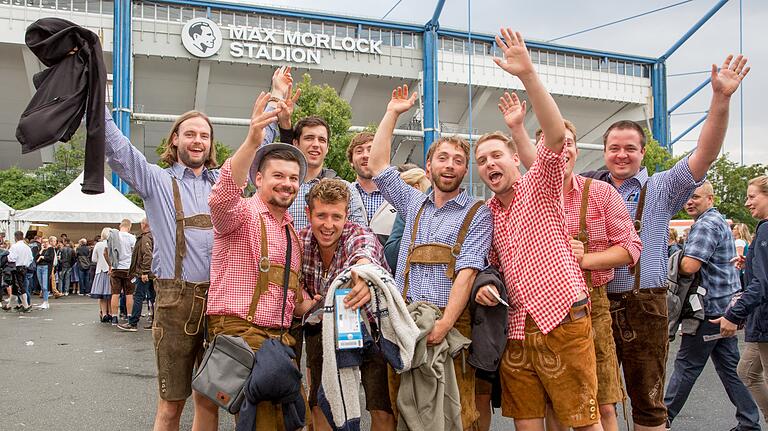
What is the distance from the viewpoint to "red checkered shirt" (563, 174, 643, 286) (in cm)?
324

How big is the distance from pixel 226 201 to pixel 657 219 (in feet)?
8.11

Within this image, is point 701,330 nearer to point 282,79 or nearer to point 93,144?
point 282,79

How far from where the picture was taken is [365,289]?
2934mm

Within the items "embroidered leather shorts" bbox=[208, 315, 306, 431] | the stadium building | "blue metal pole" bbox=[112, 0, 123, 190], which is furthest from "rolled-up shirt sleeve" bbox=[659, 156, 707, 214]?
"blue metal pole" bbox=[112, 0, 123, 190]

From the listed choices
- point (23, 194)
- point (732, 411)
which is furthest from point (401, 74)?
point (732, 411)

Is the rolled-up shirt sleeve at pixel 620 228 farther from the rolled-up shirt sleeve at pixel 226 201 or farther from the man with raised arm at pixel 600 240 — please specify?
the rolled-up shirt sleeve at pixel 226 201

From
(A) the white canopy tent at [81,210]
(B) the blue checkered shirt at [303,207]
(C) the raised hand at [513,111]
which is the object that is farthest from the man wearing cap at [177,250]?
(A) the white canopy tent at [81,210]

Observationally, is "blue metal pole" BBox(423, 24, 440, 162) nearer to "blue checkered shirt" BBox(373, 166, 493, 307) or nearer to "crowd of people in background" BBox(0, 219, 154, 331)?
"crowd of people in background" BBox(0, 219, 154, 331)

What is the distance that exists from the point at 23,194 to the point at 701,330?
108ft

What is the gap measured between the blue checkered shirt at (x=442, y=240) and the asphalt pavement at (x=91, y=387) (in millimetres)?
2311

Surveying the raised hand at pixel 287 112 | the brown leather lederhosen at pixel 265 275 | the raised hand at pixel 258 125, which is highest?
the raised hand at pixel 287 112

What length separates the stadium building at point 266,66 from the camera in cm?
3005

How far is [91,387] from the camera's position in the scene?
6195 millimetres

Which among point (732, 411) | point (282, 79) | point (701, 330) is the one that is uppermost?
point (282, 79)
